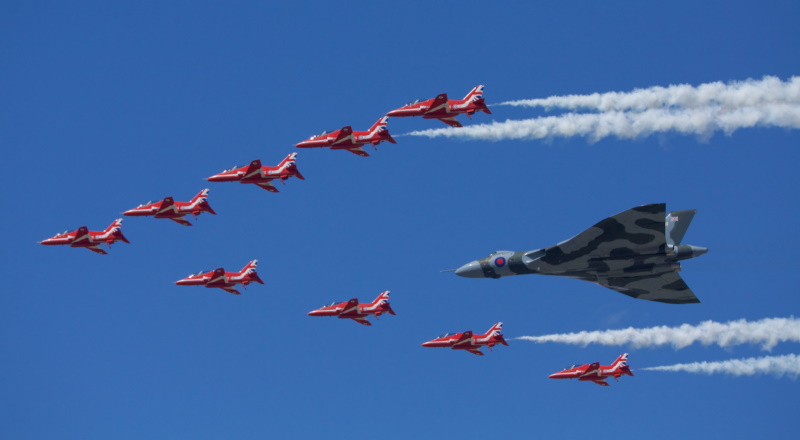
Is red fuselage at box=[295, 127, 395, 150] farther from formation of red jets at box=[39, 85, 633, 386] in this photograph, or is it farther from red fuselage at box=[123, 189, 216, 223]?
red fuselage at box=[123, 189, 216, 223]

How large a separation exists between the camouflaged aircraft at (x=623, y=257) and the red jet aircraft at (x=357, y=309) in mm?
9764

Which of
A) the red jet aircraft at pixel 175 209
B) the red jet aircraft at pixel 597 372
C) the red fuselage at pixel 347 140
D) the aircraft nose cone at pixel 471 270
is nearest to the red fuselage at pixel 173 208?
the red jet aircraft at pixel 175 209

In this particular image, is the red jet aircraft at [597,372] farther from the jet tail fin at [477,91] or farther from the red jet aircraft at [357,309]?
the jet tail fin at [477,91]

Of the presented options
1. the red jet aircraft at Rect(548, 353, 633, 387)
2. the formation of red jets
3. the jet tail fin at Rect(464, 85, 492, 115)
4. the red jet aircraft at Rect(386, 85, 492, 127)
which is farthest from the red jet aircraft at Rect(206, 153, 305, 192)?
the red jet aircraft at Rect(548, 353, 633, 387)

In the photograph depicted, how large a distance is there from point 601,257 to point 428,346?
16.3 m

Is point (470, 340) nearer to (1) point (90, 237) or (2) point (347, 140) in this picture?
(2) point (347, 140)

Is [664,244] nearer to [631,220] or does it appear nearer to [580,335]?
[631,220]

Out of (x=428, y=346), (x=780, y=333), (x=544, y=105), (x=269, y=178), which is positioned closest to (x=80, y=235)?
(x=269, y=178)

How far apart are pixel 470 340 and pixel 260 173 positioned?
18.1 m

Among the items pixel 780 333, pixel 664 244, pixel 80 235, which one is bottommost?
pixel 780 333

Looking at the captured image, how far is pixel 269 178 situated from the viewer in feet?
233

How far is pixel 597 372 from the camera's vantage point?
7281 centimetres

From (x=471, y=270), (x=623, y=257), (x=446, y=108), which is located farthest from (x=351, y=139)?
(x=623, y=257)

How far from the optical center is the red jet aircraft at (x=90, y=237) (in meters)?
73.9
